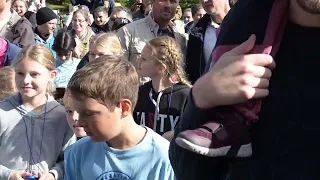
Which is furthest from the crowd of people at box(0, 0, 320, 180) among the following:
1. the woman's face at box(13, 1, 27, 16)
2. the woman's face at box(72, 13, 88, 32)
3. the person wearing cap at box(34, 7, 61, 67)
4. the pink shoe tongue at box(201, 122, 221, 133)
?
the woman's face at box(13, 1, 27, 16)

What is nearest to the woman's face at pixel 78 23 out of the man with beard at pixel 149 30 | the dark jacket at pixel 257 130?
the man with beard at pixel 149 30

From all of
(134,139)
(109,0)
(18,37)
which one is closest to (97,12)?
(109,0)

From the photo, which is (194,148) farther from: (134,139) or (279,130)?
(134,139)

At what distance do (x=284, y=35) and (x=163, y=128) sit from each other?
2548mm

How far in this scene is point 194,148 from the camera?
123 cm

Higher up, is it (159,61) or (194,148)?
(194,148)

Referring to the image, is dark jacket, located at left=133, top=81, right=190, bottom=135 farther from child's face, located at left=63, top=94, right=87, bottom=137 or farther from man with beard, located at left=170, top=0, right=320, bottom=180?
man with beard, located at left=170, top=0, right=320, bottom=180

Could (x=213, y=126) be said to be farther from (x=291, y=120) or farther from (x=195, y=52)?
(x=195, y=52)

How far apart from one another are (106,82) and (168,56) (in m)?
1.52

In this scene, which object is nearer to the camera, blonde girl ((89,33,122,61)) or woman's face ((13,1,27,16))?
blonde girl ((89,33,122,61))

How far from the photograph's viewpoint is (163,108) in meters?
3.83

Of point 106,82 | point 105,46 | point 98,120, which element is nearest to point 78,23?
point 105,46

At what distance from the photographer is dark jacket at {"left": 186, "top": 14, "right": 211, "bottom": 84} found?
466 centimetres

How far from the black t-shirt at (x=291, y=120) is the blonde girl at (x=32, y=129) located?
6.79ft
